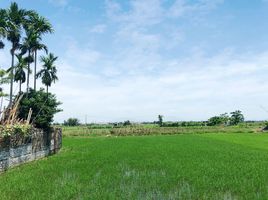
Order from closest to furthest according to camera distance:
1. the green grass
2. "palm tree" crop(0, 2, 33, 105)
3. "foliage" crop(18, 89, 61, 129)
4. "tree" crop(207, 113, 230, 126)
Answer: the green grass, "foliage" crop(18, 89, 61, 129), "palm tree" crop(0, 2, 33, 105), "tree" crop(207, 113, 230, 126)

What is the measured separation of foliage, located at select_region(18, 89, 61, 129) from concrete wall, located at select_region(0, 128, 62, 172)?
2.92 feet

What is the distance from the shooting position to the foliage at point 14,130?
52.0 ft

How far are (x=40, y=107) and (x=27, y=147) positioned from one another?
23.9 feet

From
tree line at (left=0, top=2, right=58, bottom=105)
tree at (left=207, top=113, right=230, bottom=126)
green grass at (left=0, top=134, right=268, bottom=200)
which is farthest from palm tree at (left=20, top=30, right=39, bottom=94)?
tree at (left=207, top=113, right=230, bottom=126)

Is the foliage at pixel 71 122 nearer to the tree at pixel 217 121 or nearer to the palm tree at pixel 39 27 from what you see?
the tree at pixel 217 121

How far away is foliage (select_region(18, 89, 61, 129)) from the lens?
25.5m

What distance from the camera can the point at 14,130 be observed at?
17203 millimetres

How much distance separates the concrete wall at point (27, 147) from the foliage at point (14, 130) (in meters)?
0.21

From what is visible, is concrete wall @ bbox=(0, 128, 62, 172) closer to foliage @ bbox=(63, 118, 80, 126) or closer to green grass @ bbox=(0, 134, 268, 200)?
green grass @ bbox=(0, 134, 268, 200)

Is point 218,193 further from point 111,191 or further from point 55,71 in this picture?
point 55,71

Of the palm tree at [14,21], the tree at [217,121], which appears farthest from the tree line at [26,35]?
the tree at [217,121]

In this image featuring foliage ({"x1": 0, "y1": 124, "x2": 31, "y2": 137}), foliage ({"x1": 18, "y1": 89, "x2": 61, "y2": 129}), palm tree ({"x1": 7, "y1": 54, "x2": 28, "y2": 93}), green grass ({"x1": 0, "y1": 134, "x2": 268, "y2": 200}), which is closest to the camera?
green grass ({"x1": 0, "y1": 134, "x2": 268, "y2": 200})

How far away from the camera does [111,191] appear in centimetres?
1045

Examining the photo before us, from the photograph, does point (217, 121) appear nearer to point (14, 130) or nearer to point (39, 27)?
point (39, 27)
